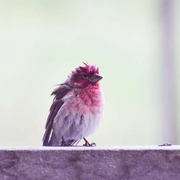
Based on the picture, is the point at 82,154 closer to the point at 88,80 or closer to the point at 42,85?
the point at 88,80

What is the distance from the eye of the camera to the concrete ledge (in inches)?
67.7

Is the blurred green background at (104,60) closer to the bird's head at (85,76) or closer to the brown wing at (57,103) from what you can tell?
the brown wing at (57,103)

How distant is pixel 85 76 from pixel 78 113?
0.56 ft

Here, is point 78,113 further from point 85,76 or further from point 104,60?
point 104,60

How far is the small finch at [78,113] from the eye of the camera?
285cm

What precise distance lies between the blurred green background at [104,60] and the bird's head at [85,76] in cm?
124

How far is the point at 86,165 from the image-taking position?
1.73 m

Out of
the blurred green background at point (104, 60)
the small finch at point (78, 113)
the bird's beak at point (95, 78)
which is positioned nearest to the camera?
the bird's beak at point (95, 78)

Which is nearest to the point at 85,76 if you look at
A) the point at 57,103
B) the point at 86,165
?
the point at 57,103

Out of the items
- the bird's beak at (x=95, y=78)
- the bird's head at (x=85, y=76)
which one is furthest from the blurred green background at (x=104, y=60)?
the bird's beak at (x=95, y=78)

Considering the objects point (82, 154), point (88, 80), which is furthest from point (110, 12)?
point (82, 154)

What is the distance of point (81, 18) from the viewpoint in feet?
15.6

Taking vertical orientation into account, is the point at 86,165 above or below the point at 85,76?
below

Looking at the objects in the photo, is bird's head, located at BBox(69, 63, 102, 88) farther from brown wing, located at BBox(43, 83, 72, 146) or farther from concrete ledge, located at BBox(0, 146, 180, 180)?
concrete ledge, located at BBox(0, 146, 180, 180)
